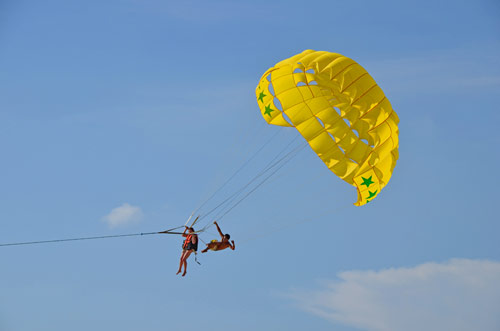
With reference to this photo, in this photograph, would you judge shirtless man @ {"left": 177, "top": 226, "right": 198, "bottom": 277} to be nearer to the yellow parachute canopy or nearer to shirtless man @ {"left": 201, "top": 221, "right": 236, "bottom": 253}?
shirtless man @ {"left": 201, "top": 221, "right": 236, "bottom": 253}

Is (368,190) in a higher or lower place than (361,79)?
lower

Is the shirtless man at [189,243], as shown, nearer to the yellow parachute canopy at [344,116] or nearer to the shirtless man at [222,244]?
the shirtless man at [222,244]

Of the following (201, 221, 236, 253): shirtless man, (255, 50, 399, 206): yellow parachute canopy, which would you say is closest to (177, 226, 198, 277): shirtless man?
(201, 221, 236, 253): shirtless man

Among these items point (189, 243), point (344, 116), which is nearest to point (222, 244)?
point (189, 243)

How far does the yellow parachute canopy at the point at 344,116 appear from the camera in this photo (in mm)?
31828

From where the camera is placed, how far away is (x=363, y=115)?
31922 millimetres

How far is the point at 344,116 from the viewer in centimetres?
3206

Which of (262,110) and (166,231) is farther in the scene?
(262,110)

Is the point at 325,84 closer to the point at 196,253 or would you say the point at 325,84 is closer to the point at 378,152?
the point at 378,152

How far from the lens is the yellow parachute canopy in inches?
1253

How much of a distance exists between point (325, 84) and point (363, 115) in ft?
5.19

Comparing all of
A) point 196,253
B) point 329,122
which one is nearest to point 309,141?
point 329,122

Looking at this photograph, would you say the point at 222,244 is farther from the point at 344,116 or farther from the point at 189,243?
the point at 344,116

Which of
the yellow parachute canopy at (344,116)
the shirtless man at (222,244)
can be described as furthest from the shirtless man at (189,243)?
the yellow parachute canopy at (344,116)
